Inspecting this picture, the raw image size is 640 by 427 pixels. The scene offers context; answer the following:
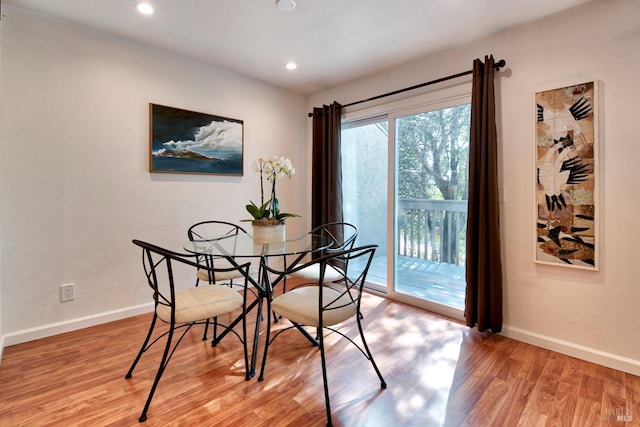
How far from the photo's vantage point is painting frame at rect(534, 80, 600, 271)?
2105mm

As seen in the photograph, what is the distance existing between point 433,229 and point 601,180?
1285 millimetres

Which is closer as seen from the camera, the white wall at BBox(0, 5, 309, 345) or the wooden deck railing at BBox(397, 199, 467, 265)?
the white wall at BBox(0, 5, 309, 345)

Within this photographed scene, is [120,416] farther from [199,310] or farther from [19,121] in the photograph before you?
[19,121]

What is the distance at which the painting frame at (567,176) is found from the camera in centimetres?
211

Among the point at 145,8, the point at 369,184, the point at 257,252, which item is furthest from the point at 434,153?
the point at 145,8

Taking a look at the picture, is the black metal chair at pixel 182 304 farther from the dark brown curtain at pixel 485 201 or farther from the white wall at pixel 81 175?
the dark brown curtain at pixel 485 201

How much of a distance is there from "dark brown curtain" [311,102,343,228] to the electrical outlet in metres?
2.39

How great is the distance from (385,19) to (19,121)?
2.80 meters

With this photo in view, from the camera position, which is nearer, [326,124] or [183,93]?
[183,93]

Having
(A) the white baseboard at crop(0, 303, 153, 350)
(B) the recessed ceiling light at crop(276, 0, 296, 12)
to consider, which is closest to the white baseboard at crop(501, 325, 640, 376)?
(B) the recessed ceiling light at crop(276, 0, 296, 12)

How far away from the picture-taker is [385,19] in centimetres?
237

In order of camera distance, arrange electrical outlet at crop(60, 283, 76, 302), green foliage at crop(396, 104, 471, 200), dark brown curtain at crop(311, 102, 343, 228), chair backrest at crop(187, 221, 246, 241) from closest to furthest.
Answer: electrical outlet at crop(60, 283, 76, 302) → green foliage at crop(396, 104, 471, 200) → chair backrest at crop(187, 221, 246, 241) → dark brown curtain at crop(311, 102, 343, 228)

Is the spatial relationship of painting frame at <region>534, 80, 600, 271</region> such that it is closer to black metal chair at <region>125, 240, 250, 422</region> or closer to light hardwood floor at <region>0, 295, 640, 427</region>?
light hardwood floor at <region>0, 295, 640, 427</region>

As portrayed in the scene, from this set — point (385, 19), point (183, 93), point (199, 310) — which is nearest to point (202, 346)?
point (199, 310)
